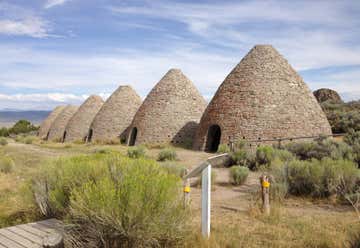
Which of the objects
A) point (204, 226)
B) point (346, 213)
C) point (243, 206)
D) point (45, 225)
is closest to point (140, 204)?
point (204, 226)

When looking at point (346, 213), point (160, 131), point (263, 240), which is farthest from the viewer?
point (160, 131)

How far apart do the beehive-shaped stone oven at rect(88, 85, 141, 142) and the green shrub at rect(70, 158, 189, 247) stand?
21.0 metres

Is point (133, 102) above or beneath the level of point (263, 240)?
above

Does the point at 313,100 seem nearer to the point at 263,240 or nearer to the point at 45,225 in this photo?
the point at 263,240

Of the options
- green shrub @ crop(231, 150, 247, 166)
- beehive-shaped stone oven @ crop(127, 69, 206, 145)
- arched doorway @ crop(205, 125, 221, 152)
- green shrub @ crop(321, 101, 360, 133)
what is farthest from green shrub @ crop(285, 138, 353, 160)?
beehive-shaped stone oven @ crop(127, 69, 206, 145)

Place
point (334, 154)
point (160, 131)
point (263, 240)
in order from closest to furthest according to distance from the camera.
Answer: point (263, 240) → point (334, 154) → point (160, 131)

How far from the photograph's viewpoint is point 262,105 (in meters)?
16.4

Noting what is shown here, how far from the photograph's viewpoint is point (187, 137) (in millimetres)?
20969

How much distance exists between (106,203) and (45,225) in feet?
4.14

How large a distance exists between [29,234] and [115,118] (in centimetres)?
2187

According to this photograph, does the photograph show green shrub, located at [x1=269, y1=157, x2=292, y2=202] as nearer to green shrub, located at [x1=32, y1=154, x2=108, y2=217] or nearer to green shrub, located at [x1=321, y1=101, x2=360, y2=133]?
green shrub, located at [x1=32, y1=154, x2=108, y2=217]

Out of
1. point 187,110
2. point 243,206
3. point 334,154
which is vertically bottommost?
point 243,206

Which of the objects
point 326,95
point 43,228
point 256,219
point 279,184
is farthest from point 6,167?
point 326,95

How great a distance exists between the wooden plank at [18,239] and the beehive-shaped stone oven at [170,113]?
1648 centimetres
